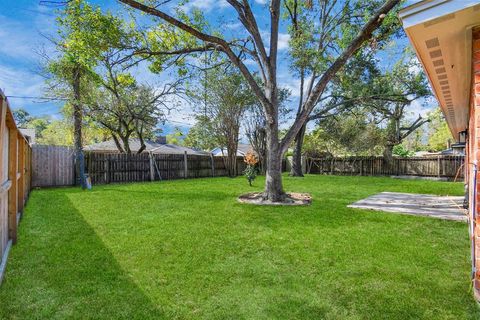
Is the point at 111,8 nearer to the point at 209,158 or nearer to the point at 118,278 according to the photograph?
the point at 118,278

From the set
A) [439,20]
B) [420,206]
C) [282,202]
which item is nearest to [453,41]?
[439,20]

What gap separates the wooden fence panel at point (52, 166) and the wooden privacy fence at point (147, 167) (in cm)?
62

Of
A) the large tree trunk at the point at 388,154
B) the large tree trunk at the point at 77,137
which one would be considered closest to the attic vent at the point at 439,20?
the large tree trunk at the point at 77,137

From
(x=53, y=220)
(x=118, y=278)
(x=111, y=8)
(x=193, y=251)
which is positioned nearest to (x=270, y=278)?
(x=193, y=251)

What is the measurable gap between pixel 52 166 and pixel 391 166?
16468 mm

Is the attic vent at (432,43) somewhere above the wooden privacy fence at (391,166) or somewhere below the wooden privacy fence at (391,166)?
above

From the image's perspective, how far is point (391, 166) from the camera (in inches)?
656

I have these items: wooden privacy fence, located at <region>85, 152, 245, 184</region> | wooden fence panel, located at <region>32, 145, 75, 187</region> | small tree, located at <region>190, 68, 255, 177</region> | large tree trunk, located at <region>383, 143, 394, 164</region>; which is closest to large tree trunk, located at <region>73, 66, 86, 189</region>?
wooden fence panel, located at <region>32, 145, 75, 187</region>

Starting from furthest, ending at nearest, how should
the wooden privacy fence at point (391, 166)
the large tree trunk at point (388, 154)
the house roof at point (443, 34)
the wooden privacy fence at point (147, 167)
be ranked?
1. the large tree trunk at point (388, 154)
2. the wooden privacy fence at point (391, 166)
3. the wooden privacy fence at point (147, 167)
4. the house roof at point (443, 34)

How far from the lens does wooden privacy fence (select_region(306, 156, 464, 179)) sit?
14633mm

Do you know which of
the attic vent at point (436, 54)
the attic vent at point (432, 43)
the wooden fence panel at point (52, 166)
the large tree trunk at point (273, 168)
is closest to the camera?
the attic vent at point (432, 43)

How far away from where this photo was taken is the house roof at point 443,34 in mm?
1918

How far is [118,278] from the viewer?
2582 mm

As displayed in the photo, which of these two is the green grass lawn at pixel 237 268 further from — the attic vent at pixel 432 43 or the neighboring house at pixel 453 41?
the attic vent at pixel 432 43
